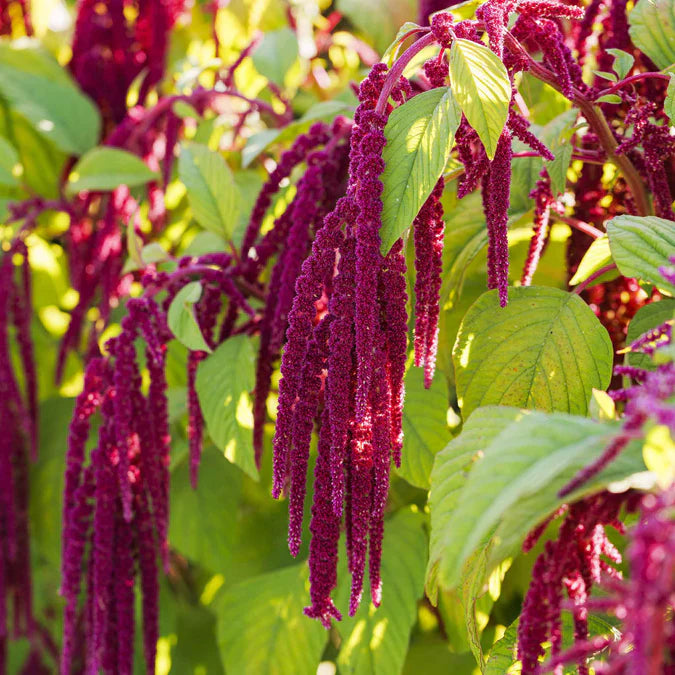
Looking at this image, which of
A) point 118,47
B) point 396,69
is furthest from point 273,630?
point 118,47

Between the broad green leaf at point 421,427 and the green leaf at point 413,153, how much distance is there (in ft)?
0.85

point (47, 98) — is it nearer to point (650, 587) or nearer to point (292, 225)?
point (292, 225)

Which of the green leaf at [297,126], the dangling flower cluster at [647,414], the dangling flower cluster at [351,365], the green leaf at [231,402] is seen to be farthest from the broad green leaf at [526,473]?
the green leaf at [297,126]

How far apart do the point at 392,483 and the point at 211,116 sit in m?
0.61

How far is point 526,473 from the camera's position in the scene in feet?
1.08

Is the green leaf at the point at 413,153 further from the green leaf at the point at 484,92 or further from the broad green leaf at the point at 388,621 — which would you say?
the broad green leaf at the point at 388,621

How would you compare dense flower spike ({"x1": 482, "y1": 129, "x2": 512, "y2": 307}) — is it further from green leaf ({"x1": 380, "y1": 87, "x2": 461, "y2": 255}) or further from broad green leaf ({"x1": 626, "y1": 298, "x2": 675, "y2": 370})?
broad green leaf ({"x1": 626, "y1": 298, "x2": 675, "y2": 370})

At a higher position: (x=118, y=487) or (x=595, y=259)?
(x=595, y=259)

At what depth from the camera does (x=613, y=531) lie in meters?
0.73

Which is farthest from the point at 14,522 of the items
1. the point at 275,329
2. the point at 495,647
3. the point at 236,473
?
the point at 495,647

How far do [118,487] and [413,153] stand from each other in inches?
15.7

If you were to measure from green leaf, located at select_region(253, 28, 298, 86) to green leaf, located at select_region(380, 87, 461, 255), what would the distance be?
2.04 feet

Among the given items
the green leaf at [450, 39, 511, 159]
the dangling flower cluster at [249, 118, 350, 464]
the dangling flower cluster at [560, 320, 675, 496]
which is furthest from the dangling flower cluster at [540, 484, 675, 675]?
the dangling flower cluster at [249, 118, 350, 464]

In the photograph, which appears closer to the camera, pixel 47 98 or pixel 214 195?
pixel 214 195
